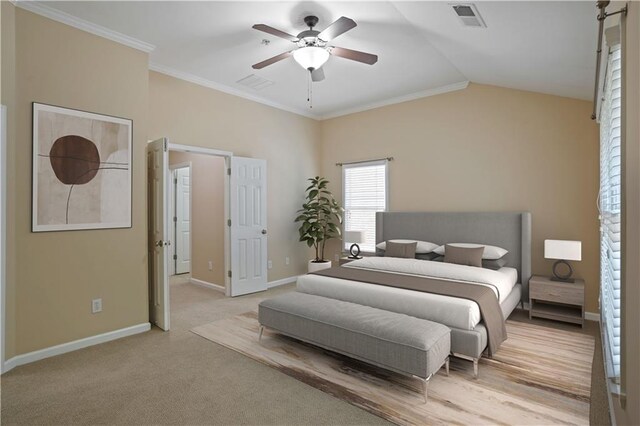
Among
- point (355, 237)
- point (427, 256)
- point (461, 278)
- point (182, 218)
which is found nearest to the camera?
point (461, 278)

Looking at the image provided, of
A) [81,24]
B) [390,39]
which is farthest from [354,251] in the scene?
[81,24]

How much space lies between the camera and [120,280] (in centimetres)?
351

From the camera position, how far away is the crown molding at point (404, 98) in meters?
4.82

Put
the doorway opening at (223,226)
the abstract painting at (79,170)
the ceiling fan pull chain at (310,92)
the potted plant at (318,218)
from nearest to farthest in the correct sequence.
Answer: the abstract painting at (79,170), the doorway opening at (223,226), the ceiling fan pull chain at (310,92), the potted plant at (318,218)

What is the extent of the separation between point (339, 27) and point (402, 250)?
286cm

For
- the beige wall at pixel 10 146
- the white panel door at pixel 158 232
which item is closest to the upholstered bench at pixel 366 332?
the white panel door at pixel 158 232

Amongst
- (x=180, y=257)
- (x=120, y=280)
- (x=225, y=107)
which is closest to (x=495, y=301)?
(x=120, y=280)

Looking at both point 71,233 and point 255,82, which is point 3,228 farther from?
point 255,82

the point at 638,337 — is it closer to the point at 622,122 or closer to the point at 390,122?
the point at 622,122

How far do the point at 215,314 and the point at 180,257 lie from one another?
10.0ft

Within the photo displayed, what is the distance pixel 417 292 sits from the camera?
3102 mm

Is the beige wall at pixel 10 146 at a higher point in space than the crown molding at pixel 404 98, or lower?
lower

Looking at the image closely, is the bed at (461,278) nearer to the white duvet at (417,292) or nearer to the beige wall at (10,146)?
the white duvet at (417,292)

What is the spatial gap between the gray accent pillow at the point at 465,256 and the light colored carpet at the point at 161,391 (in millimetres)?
2424
